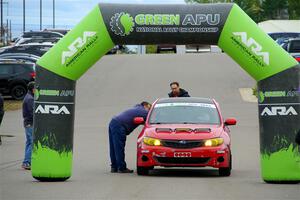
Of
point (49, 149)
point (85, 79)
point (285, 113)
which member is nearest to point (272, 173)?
point (285, 113)

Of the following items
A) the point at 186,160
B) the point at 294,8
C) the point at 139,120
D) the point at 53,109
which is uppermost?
the point at 294,8

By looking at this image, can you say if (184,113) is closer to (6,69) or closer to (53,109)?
(53,109)

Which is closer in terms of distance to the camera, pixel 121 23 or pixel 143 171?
pixel 121 23

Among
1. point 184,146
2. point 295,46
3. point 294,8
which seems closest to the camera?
point 184,146

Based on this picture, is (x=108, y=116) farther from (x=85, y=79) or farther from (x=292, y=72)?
(x=292, y=72)

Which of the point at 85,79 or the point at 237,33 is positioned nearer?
the point at 237,33

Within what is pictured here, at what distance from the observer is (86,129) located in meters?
29.1

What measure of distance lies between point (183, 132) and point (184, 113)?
110 cm

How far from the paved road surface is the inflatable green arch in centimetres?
55

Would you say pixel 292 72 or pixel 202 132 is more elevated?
pixel 292 72

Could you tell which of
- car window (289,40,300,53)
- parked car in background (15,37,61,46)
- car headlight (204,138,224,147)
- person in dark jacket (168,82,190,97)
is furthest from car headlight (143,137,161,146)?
parked car in background (15,37,61,46)

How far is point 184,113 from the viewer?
18.0 m

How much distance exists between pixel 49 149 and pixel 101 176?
1.41 metres

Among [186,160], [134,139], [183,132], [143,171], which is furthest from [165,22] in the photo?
[134,139]
